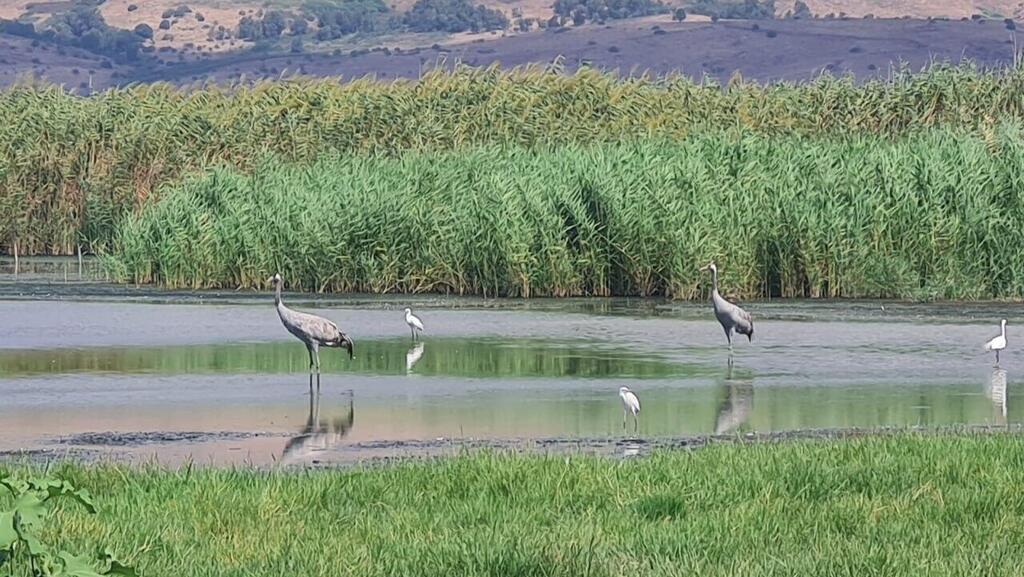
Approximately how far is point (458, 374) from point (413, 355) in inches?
70.4

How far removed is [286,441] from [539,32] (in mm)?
149151

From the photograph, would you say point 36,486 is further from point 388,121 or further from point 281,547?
point 388,121

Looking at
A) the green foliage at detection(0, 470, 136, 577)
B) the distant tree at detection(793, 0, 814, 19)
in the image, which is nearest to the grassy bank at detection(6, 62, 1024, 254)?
the green foliage at detection(0, 470, 136, 577)

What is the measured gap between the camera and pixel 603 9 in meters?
171

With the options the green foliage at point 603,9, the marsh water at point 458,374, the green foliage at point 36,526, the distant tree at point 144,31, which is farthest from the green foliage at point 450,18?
the green foliage at point 36,526

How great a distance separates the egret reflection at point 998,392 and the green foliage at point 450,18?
154 meters

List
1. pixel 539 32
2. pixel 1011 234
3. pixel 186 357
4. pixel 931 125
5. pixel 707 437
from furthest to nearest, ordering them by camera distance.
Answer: pixel 539 32, pixel 931 125, pixel 1011 234, pixel 186 357, pixel 707 437

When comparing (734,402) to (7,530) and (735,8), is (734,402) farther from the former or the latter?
(735,8)

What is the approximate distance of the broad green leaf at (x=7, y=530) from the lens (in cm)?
529

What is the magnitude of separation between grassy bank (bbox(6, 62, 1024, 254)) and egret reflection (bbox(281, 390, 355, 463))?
54.3ft

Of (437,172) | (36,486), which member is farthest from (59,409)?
(437,172)

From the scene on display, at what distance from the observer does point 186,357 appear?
18703 mm

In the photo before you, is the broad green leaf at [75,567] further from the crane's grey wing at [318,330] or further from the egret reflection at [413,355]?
the egret reflection at [413,355]

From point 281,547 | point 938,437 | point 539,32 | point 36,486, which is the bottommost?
point 539,32
